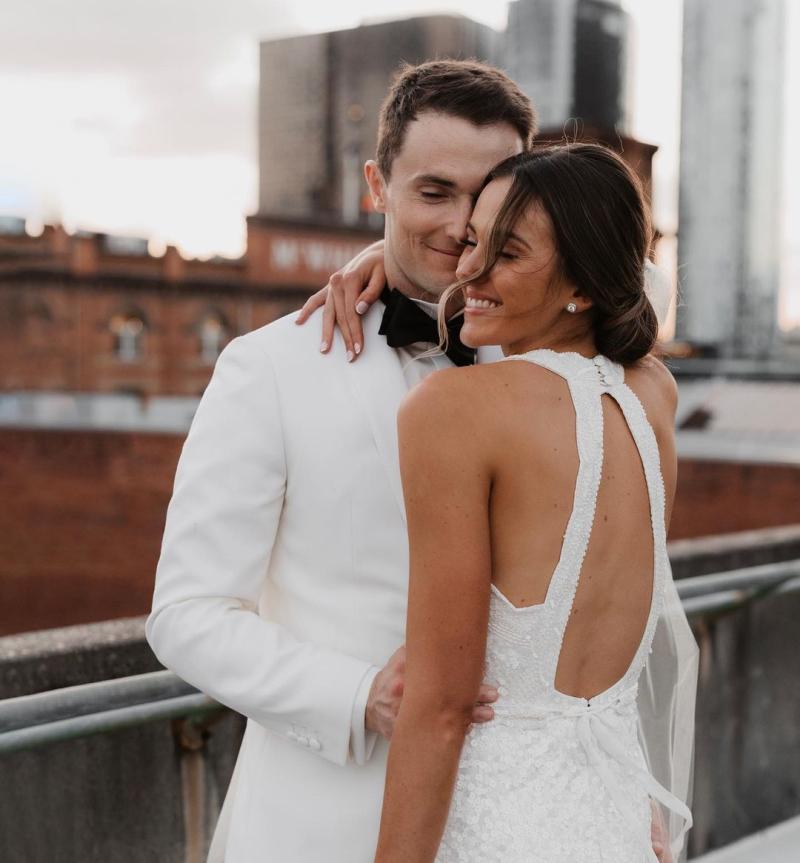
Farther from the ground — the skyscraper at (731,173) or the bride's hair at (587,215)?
the skyscraper at (731,173)

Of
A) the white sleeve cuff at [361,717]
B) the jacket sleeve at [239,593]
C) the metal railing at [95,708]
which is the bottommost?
the metal railing at [95,708]

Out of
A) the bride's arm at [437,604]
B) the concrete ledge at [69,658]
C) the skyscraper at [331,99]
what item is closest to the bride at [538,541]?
the bride's arm at [437,604]

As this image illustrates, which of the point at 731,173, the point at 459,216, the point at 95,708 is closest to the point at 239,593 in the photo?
the point at 95,708

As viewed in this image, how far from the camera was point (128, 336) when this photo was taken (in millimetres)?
30453

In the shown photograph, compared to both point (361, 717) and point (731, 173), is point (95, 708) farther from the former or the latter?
point (731, 173)

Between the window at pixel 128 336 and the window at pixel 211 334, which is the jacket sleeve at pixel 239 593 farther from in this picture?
the window at pixel 211 334

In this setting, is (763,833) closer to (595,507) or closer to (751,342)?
(595,507)

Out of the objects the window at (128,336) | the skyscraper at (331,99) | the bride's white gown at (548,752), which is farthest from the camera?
the skyscraper at (331,99)

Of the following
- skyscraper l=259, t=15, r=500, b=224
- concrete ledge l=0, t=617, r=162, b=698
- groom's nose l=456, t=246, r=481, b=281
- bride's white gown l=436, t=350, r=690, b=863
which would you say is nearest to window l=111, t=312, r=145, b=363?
skyscraper l=259, t=15, r=500, b=224

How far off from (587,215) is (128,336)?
99.0 ft

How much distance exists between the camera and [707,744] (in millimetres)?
4121

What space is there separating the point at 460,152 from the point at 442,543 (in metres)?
0.78

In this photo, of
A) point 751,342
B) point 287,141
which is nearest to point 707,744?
point 751,342

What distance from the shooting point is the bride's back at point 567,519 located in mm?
1343
